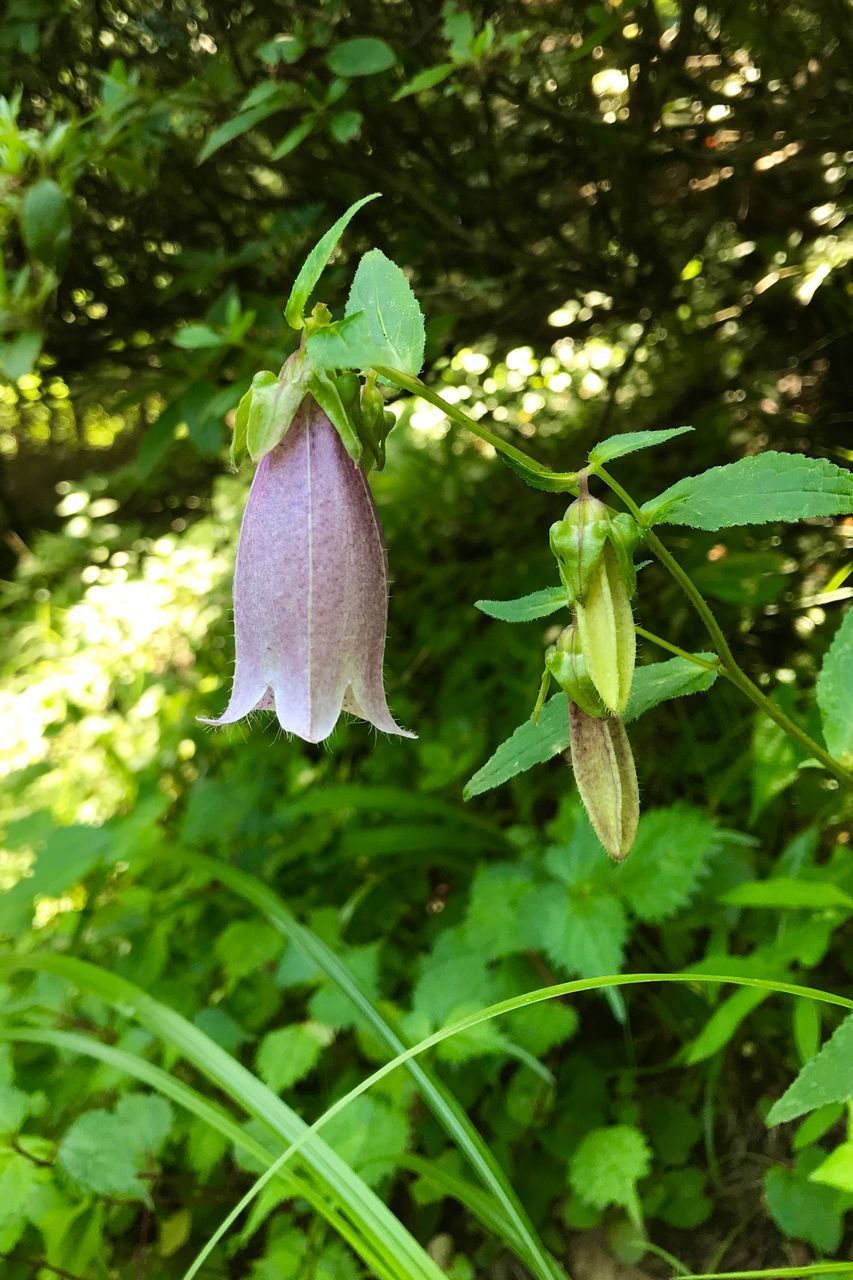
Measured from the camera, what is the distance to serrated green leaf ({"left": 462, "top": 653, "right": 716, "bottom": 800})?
3.07ft

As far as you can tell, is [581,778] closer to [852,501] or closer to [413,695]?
[852,501]

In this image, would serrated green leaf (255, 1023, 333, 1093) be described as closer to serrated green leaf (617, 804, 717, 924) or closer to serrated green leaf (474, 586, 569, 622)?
serrated green leaf (617, 804, 717, 924)

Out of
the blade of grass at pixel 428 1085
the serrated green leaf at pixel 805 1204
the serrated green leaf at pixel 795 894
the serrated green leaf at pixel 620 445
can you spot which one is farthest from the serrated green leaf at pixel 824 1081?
the serrated green leaf at pixel 620 445

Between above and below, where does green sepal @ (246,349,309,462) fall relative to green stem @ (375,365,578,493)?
above

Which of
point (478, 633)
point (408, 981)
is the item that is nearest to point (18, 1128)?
point (408, 981)

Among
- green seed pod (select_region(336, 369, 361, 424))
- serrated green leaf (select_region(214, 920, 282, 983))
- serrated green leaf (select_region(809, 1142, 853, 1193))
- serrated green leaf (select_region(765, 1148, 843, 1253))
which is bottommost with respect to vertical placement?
serrated green leaf (select_region(765, 1148, 843, 1253))

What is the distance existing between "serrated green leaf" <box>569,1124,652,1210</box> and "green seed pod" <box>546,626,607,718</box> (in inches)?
30.4

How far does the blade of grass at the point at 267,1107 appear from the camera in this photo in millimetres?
972

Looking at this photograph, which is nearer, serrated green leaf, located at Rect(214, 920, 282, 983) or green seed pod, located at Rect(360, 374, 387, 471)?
green seed pod, located at Rect(360, 374, 387, 471)

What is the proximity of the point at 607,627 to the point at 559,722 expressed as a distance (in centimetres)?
21

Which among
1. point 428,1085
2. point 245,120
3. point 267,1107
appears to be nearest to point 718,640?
point 428,1085

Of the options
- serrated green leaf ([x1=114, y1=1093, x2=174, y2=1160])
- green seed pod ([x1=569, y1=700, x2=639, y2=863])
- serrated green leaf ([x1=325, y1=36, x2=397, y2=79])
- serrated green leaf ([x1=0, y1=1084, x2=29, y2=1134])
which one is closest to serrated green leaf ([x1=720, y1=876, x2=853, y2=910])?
green seed pod ([x1=569, y1=700, x2=639, y2=863])

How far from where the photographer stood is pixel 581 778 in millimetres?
880

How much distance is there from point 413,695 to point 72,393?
3.61ft
